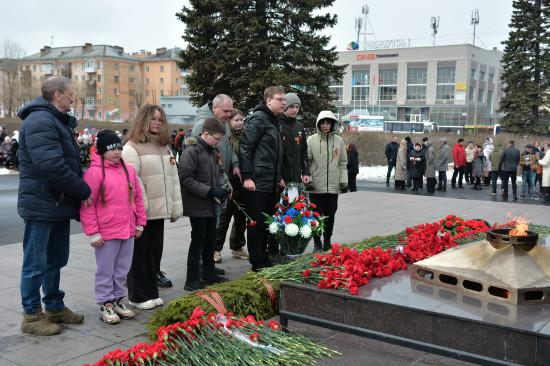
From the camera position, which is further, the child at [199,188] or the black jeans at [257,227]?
the black jeans at [257,227]

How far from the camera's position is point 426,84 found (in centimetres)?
7688

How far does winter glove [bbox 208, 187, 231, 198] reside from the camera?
199 inches

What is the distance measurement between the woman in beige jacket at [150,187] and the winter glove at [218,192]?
40cm

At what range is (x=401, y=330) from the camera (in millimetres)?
3291

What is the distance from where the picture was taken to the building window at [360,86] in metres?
80.8

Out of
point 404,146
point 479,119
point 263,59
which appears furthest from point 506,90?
point 479,119

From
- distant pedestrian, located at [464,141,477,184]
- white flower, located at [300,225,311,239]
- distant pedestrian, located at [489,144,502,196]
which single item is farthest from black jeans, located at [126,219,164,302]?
distant pedestrian, located at [464,141,477,184]

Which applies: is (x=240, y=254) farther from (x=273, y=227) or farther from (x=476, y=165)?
(x=476, y=165)

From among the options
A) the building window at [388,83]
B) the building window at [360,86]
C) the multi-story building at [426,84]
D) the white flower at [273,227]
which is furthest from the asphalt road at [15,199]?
the building window at [360,86]

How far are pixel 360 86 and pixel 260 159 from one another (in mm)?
77806

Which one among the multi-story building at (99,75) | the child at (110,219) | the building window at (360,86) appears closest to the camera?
the child at (110,219)

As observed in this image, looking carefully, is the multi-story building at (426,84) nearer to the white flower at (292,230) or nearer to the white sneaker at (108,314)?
the white flower at (292,230)

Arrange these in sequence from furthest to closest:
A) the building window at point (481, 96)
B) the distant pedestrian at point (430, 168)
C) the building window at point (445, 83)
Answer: the building window at point (481, 96) < the building window at point (445, 83) < the distant pedestrian at point (430, 168)

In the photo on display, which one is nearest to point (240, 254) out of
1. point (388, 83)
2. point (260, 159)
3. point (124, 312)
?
point (260, 159)
